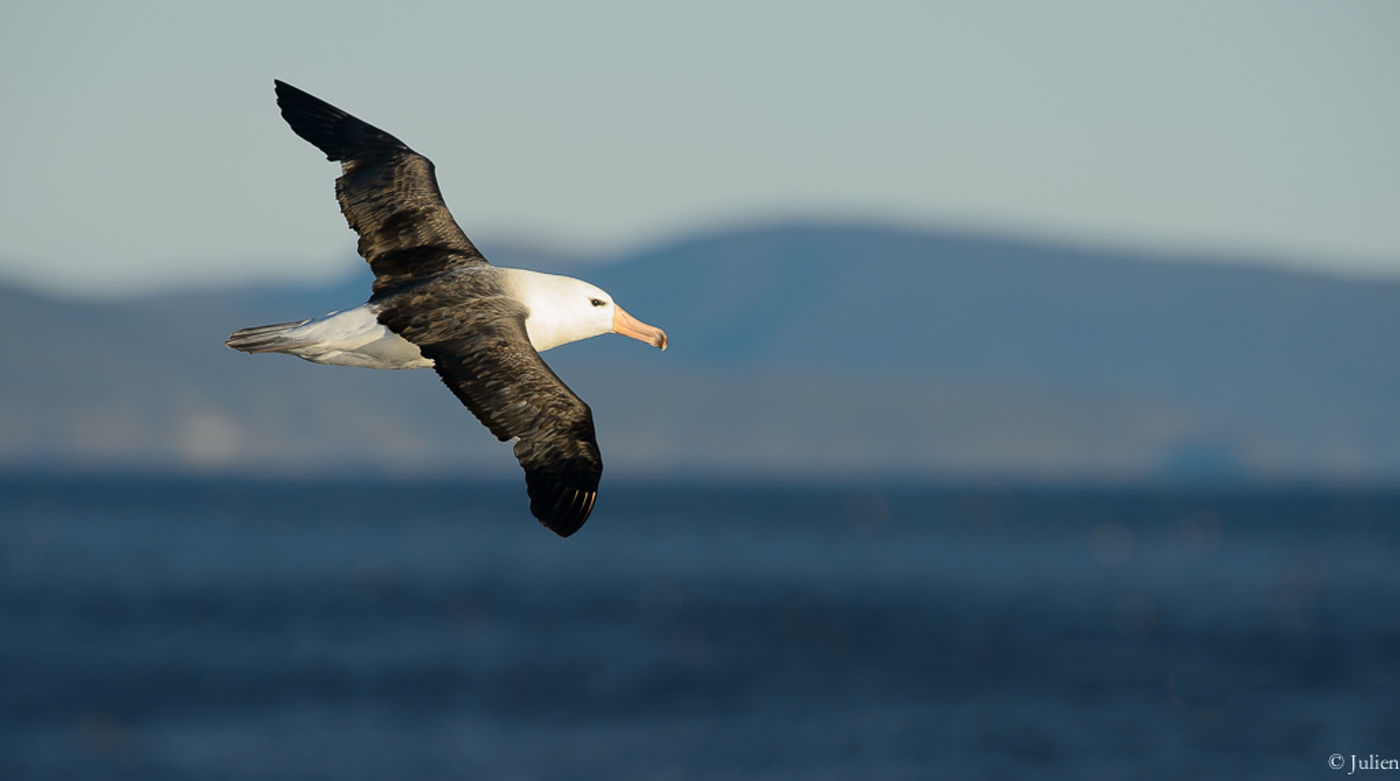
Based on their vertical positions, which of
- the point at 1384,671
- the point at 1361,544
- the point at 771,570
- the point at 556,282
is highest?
the point at 1361,544

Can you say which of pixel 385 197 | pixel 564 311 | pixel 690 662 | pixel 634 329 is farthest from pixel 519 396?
pixel 690 662

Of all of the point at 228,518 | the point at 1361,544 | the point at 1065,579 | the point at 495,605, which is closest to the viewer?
the point at 495,605

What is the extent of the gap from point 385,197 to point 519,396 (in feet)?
6.52

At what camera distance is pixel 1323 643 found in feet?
293

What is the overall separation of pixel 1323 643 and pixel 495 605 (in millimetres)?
46151

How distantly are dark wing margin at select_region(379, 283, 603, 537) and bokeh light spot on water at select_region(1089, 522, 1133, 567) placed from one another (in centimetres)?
13124

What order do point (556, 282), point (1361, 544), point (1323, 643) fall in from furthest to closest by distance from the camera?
point (1361, 544) < point (1323, 643) < point (556, 282)

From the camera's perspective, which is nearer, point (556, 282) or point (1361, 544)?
point (556, 282)

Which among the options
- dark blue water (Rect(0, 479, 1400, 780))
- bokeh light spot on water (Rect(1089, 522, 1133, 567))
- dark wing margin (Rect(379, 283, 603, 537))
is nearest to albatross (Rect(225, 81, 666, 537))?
dark wing margin (Rect(379, 283, 603, 537))

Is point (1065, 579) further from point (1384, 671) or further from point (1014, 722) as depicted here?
point (1014, 722)

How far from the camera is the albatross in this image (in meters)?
9.89

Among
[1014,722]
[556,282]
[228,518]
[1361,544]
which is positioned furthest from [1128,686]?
[228,518]

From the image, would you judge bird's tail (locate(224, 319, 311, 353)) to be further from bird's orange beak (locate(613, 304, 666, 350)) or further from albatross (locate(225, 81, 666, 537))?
bird's orange beak (locate(613, 304, 666, 350))

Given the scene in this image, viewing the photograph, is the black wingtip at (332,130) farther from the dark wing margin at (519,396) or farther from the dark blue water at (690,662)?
the dark blue water at (690,662)
